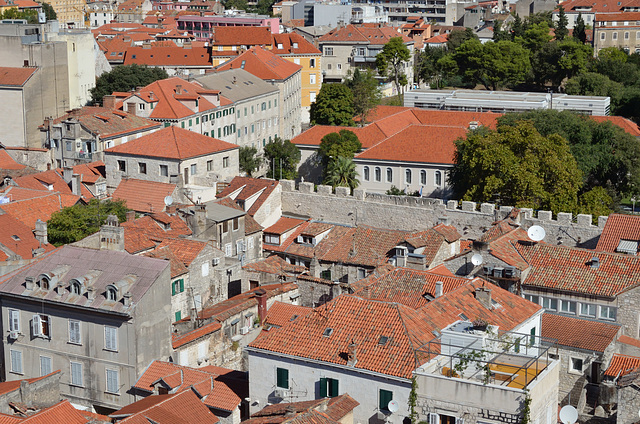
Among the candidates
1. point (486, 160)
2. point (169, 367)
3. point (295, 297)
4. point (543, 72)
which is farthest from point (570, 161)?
point (543, 72)

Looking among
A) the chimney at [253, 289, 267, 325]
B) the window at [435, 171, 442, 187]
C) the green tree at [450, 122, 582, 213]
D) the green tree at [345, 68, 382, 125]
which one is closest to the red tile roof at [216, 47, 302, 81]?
the green tree at [345, 68, 382, 125]

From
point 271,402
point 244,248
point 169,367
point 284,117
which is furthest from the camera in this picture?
point 284,117

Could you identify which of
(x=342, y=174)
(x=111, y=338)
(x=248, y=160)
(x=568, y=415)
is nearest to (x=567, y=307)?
(x=568, y=415)

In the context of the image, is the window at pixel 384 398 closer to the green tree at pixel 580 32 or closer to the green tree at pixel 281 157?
the green tree at pixel 281 157

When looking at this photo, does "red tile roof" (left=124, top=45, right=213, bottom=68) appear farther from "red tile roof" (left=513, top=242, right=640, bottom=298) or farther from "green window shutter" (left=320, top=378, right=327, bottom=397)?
"green window shutter" (left=320, top=378, right=327, bottom=397)

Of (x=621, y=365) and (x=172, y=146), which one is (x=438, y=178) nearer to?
(x=172, y=146)

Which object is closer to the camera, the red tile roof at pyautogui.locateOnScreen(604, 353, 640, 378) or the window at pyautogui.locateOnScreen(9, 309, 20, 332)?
the red tile roof at pyautogui.locateOnScreen(604, 353, 640, 378)

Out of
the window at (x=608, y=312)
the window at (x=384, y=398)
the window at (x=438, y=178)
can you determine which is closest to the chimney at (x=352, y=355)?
the window at (x=384, y=398)

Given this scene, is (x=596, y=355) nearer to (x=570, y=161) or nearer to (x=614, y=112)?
(x=570, y=161)
